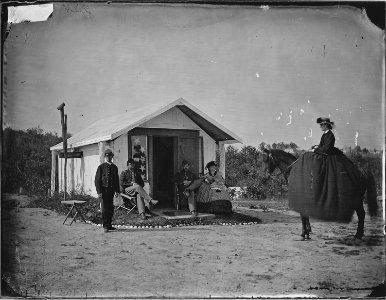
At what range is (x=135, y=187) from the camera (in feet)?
18.4

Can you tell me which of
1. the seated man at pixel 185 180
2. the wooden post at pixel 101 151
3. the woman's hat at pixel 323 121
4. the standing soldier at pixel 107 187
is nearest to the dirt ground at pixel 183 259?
the standing soldier at pixel 107 187

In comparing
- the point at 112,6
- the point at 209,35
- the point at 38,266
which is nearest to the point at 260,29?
the point at 209,35

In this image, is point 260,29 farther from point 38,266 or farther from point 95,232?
point 38,266

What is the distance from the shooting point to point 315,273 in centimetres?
558

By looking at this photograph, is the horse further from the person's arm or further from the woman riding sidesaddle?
the person's arm

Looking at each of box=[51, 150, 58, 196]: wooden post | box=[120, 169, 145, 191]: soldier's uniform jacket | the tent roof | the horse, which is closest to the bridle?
the horse

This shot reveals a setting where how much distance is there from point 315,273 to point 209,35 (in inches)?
129

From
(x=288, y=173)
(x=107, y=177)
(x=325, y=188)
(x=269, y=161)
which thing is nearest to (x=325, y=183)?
(x=325, y=188)

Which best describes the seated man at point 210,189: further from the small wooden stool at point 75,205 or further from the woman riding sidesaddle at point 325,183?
the small wooden stool at point 75,205

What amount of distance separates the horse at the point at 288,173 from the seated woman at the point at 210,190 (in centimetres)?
66

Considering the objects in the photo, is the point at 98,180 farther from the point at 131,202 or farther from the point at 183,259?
the point at 183,259

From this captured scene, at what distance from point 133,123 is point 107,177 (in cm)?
75

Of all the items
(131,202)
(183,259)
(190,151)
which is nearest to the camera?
(183,259)

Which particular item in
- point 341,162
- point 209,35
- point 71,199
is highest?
point 209,35
